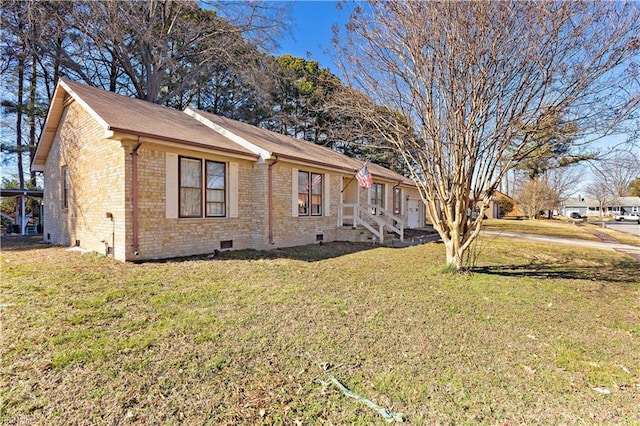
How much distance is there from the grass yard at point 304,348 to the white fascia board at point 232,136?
4794 millimetres

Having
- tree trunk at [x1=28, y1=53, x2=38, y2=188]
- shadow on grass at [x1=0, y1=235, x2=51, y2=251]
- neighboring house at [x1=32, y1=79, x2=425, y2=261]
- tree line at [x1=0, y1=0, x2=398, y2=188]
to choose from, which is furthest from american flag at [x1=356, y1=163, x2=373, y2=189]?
tree trunk at [x1=28, y1=53, x2=38, y2=188]

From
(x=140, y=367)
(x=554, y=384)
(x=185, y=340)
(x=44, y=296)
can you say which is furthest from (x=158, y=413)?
(x=44, y=296)

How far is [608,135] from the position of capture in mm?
6715

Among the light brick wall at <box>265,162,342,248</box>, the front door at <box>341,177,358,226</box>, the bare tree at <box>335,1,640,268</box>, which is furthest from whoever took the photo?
the front door at <box>341,177,358,226</box>

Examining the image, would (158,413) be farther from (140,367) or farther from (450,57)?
(450,57)

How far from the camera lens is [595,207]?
74062 millimetres

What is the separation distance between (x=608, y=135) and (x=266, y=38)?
18.7m

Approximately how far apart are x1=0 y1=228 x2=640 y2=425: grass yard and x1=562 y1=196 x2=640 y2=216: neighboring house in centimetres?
7879

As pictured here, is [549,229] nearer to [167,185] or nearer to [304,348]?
[167,185]

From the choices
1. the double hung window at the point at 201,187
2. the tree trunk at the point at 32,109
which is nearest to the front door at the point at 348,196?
the double hung window at the point at 201,187

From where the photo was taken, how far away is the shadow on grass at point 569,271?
26.9ft

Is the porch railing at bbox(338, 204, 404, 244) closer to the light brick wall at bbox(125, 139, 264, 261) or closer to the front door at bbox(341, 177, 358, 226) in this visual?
the front door at bbox(341, 177, 358, 226)

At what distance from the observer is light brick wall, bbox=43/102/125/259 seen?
26.9ft

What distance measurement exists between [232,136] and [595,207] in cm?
9038
